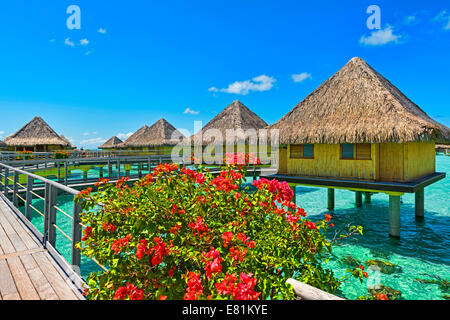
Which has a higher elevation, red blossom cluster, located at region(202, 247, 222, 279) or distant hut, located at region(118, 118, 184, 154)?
distant hut, located at region(118, 118, 184, 154)

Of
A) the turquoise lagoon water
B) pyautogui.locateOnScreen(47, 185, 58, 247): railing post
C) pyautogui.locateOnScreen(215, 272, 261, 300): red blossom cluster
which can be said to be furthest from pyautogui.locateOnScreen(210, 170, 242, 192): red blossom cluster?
the turquoise lagoon water

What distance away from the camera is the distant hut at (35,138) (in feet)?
93.9

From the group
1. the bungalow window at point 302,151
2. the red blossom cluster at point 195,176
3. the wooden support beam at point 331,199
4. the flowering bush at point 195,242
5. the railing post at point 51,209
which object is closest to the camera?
the flowering bush at point 195,242

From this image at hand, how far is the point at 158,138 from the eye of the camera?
29938 millimetres

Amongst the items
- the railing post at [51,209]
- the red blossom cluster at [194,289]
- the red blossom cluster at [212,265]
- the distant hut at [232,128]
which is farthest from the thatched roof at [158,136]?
the red blossom cluster at [194,289]

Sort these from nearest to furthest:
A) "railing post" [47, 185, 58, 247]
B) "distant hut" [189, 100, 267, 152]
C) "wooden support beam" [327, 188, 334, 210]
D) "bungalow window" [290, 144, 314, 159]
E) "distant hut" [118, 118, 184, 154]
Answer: "railing post" [47, 185, 58, 247] < "bungalow window" [290, 144, 314, 159] < "wooden support beam" [327, 188, 334, 210] < "distant hut" [189, 100, 267, 152] < "distant hut" [118, 118, 184, 154]

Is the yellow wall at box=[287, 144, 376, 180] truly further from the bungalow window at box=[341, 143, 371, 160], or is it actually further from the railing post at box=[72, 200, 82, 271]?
the railing post at box=[72, 200, 82, 271]

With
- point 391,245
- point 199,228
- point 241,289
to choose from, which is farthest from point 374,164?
point 241,289

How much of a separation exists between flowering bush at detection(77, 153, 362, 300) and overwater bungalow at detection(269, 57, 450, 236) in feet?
26.2

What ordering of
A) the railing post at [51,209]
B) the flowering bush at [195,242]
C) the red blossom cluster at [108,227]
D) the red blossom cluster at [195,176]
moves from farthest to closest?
the railing post at [51,209]
the red blossom cluster at [195,176]
the red blossom cluster at [108,227]
the flowering bush at [195,242]

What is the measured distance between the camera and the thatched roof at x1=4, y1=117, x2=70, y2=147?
28.6 m

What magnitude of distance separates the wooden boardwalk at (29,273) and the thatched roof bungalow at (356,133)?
30.9 ft

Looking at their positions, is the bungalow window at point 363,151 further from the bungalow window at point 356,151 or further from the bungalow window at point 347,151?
the bungalow window at point 347,151
